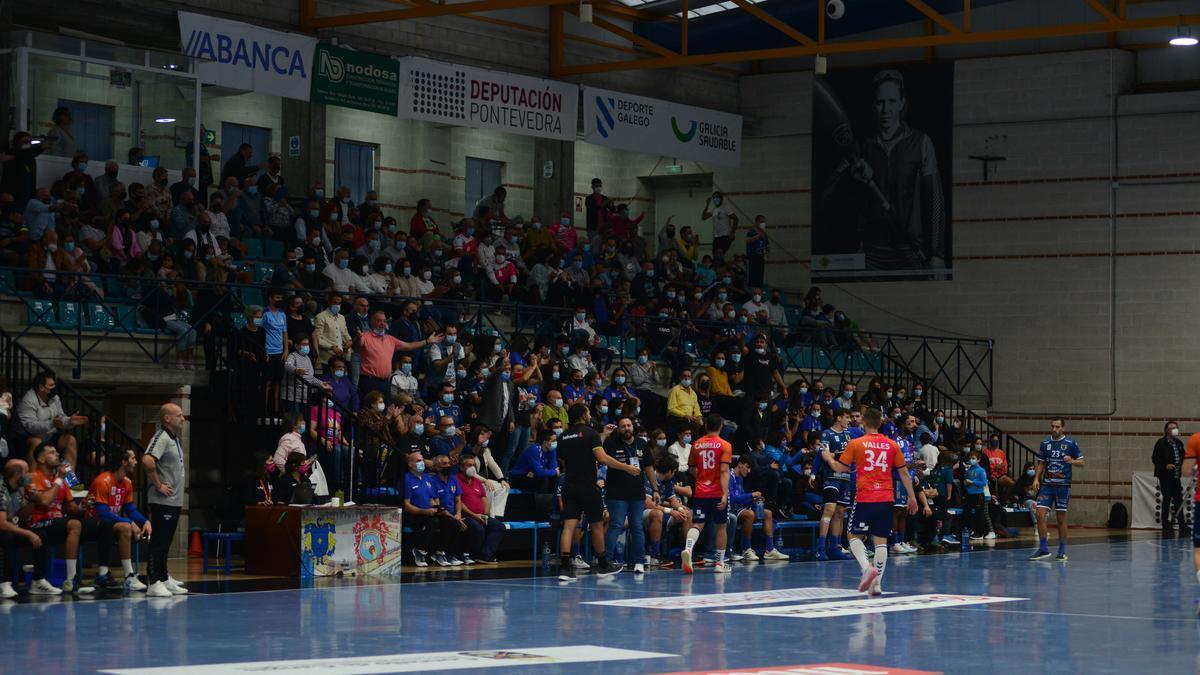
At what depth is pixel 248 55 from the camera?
25.0 m

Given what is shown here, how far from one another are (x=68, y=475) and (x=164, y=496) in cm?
134

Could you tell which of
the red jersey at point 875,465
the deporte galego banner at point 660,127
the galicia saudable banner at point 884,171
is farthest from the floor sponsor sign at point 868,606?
the galicia saudable banner at point 884,171

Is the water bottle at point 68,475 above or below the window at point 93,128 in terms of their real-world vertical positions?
below

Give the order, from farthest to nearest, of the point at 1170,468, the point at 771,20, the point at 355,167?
the point at 355,167 < the point at 1170,468 < the point at 771,20

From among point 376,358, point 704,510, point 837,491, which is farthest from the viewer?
point 837,491

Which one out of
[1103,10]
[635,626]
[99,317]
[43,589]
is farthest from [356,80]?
[635,626]

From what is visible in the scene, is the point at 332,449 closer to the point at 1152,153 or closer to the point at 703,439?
the point at 703,439

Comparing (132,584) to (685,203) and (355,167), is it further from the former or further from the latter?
(685,203)

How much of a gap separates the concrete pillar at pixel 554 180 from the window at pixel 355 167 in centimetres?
322

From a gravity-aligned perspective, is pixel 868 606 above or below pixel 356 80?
below

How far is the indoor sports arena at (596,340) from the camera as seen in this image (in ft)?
50.5

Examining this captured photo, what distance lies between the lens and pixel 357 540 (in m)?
18.7

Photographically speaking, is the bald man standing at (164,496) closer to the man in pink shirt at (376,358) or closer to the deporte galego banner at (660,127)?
the man in pink shirt at (376,358)

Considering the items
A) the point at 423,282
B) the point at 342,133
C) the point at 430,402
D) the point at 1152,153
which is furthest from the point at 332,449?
the point at 1152,153
